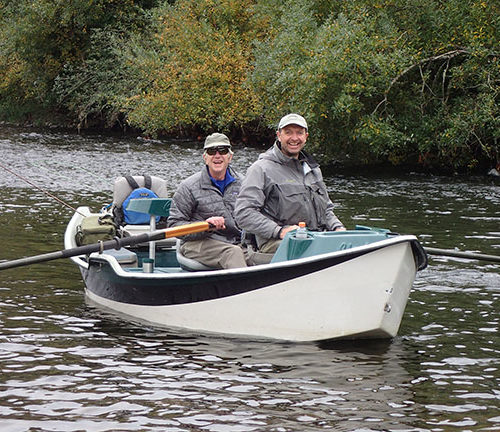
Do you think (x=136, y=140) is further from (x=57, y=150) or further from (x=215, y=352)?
(x=215, y=352)

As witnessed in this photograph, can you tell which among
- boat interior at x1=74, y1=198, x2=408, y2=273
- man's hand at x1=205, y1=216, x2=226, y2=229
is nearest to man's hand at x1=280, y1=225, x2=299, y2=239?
boat interior at x1=74, y1=198, x2=408, y2=273

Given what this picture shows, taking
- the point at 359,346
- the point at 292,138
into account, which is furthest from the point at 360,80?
the point at 359,346

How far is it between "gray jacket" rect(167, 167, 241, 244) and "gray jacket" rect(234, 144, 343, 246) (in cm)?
55

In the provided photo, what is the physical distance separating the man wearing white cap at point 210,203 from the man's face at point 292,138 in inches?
27.0

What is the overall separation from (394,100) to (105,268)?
15.2 meters

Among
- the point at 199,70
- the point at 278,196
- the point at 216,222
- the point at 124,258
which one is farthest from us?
the point at 199,70

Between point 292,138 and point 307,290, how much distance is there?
1477mm

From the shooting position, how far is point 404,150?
24453 millimetres

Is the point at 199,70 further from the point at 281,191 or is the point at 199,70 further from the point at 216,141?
the point at 281,191

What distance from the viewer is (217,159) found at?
8.88 metres

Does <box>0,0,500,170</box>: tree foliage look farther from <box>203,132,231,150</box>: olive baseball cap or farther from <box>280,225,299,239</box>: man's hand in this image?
<box>280,225,299,239</box>: man's hand

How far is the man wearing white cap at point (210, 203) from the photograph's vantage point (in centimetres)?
885

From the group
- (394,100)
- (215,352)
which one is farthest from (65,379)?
(394,100)

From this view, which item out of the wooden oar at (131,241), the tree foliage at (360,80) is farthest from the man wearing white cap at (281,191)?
the tree foliage at (360,80)
